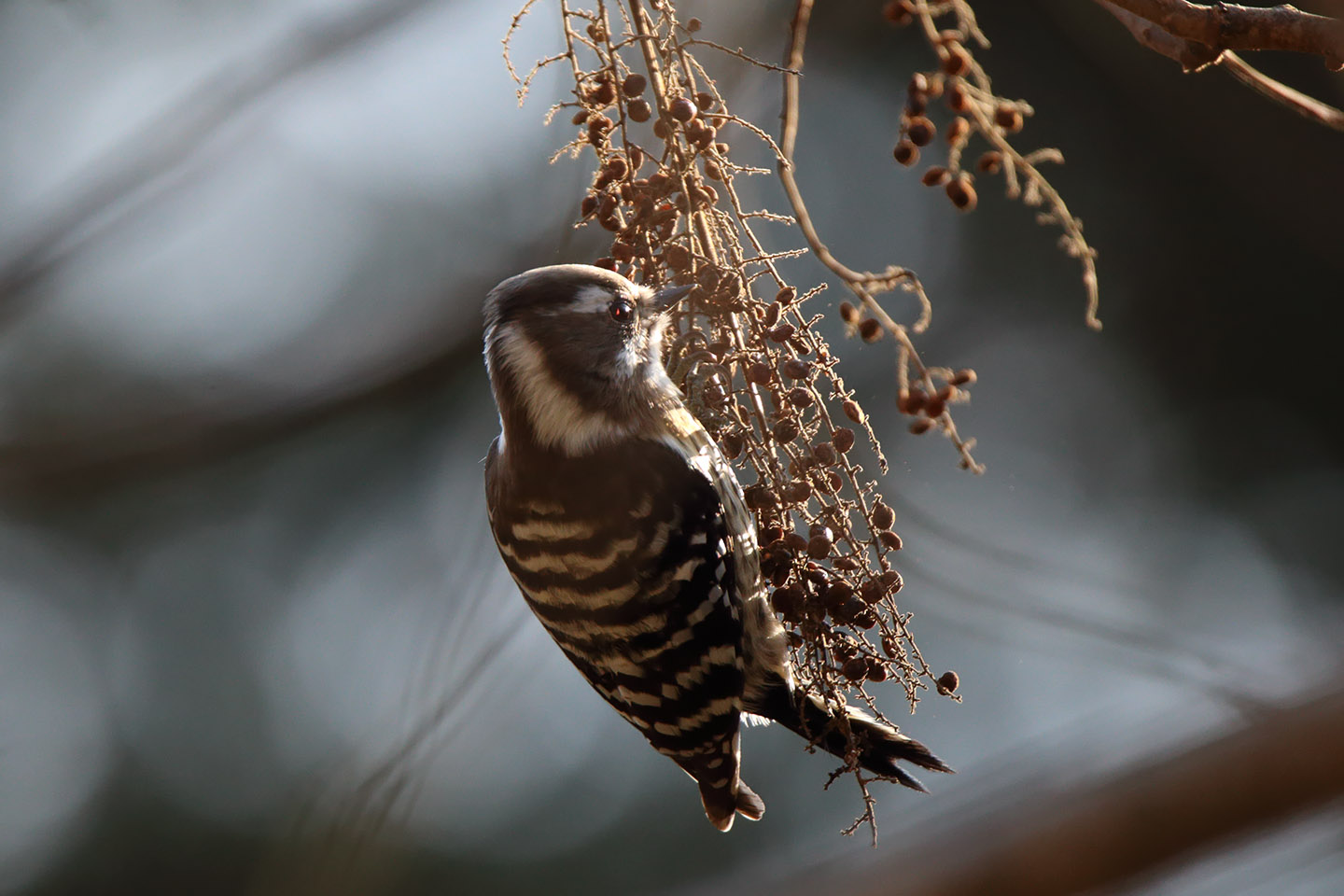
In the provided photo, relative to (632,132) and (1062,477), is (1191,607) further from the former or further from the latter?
(632,132)

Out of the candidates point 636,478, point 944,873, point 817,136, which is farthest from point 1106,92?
point 944,873

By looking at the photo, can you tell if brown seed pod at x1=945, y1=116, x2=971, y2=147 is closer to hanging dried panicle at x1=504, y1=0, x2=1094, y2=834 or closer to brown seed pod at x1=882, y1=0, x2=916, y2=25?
hanging dried panicle at x1=504, y1=0, x2=1094, y2=834

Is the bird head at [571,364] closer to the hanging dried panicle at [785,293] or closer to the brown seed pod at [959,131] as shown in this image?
the hanging dried panicle at [785,293]

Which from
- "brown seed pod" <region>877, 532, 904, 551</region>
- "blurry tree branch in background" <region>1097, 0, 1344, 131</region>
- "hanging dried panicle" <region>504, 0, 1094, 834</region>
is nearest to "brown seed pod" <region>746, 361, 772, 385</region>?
"hanging dried panicle" <region>504, 0, 1094, 834</region>

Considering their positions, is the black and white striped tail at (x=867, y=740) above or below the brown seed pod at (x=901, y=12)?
below

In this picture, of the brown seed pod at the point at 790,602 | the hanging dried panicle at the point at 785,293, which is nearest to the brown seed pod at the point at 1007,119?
the hanging dried panicle at the point at 785,293

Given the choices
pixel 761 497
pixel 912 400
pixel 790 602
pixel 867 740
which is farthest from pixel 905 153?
pixel 867 740

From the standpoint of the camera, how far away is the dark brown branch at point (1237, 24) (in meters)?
1.46

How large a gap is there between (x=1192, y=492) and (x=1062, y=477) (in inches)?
38.0

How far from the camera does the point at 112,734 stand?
28.0 feet

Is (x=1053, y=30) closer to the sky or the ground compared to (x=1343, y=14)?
closer to the ground

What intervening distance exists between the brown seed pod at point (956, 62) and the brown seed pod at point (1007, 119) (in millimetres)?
155

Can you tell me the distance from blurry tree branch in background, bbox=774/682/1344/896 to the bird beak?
1.17 metres

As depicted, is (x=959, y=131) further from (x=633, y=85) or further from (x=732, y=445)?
(x=732, y=445)
